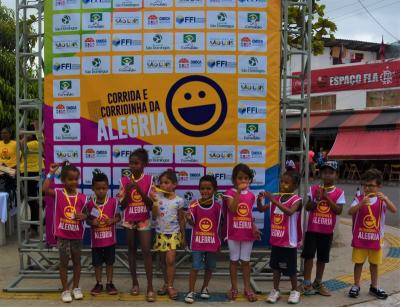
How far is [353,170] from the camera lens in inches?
915

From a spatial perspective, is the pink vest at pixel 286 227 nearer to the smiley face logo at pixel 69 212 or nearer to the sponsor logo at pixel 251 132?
the sponsor logo at pixel 251 132

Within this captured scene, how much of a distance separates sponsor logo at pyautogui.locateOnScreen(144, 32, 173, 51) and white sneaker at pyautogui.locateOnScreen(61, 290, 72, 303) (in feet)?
10.1

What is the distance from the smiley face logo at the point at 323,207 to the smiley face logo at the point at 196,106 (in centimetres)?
160

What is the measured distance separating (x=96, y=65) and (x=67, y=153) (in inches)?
47.2

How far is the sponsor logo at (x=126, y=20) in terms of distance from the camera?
612cm

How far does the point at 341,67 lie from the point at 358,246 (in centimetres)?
2332

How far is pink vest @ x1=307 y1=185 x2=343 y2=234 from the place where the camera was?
5523 mm

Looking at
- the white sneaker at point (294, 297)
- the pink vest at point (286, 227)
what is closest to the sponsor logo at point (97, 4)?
the pink vest at point (286, 227)

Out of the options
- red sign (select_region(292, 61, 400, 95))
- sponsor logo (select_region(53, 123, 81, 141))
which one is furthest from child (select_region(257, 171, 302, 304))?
red sign (select_region(292, 61, 400, 95))

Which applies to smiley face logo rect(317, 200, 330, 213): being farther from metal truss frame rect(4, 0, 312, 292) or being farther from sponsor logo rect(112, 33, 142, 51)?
sponsor logo rect(112, 33, 142, 51)

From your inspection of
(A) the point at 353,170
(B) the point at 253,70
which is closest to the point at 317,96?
(A) the point at 353,170

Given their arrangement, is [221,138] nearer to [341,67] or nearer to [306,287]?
[306,287]

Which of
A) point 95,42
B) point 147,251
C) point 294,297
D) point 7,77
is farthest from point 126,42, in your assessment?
point 7,77

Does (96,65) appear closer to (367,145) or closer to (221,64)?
(221,64)
